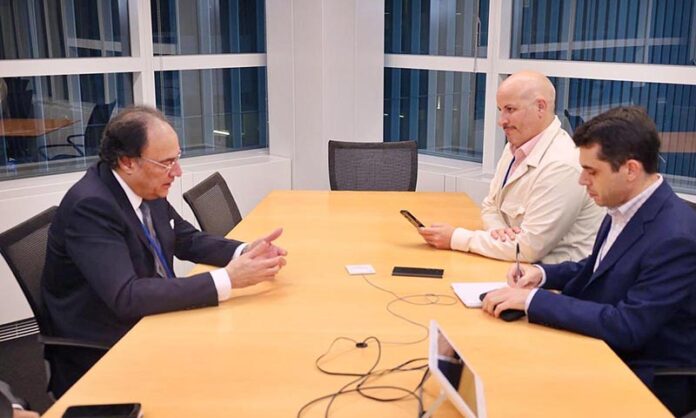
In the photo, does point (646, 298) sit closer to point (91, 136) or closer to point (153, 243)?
point (153, 243)

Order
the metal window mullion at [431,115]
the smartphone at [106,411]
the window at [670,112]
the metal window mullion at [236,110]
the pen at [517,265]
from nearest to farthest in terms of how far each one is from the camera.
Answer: the smartphone at [106,411] < the pen at [517,265] < the window at [670,112] < the metal window mullion at [431,115] < the metal window mullion at [236,110]

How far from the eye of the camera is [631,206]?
7.49 feet

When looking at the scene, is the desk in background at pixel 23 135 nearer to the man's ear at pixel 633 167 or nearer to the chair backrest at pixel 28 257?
the chair backrest at pixel 28 257

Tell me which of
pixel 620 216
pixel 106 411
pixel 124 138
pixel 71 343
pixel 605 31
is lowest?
pixel 71 343

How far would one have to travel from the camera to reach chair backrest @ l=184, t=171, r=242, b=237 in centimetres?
337

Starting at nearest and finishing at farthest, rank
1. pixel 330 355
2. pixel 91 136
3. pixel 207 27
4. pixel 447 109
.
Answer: pixel 330 355 < pixel 91 136 < pixel 207 27 < pixel 447 109

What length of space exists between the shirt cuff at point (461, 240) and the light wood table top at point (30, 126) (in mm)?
3051

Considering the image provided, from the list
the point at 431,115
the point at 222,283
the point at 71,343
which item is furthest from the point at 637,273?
the point at 431,115

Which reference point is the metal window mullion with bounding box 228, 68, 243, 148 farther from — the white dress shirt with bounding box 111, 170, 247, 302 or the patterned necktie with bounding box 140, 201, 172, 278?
the white dress shirt with bounding box 111, 170, 247, 302

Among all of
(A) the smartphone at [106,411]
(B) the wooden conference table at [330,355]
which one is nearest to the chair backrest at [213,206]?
(B) the wooden conference table at [330,355]

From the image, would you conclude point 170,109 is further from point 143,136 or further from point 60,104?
point 143,136

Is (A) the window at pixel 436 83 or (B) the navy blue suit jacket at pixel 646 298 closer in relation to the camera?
(B) the navy blue suit jacket at pixel 646 298

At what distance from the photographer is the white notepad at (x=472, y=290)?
2.45m

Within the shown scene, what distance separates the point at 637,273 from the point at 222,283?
1.30 metres
